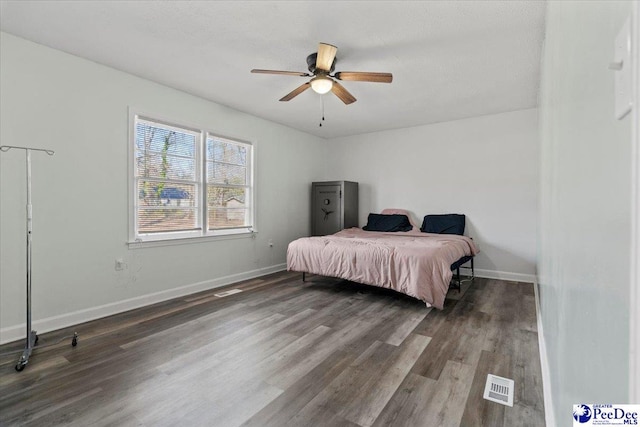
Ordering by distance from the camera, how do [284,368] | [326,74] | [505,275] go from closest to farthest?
[284,368], [326,74], [505,275]

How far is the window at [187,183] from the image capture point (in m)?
3.51

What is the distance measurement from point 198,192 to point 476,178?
14.4 ft

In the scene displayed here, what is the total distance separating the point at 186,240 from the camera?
12.7 ft

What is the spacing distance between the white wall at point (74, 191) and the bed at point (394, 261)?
155 centimetres

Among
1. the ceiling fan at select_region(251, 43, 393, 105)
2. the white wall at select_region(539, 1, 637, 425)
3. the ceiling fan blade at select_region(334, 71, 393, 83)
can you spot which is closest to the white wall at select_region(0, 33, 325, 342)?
the ceiling fan at select_region(251, 43, 393, 105)

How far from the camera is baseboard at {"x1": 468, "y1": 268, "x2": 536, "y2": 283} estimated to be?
441 cm

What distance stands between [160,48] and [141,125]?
1.07 m

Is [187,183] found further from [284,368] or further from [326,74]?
[284,368]

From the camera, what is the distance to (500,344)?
7.94ft

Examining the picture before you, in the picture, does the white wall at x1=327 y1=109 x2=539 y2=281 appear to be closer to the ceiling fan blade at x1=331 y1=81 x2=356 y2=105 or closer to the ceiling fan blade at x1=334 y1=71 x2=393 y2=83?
the ceiling fan blade at x1=331 y1=81 x2=356 y2=105

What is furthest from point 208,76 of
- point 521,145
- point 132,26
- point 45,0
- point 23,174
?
point 521,145

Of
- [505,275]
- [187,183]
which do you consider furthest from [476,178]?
[187,183]

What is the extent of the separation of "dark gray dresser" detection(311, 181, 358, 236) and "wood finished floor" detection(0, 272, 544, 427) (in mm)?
2449

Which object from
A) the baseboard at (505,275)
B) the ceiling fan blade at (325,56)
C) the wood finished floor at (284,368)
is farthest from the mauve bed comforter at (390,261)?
the ceiling fan blade at (325,56)
